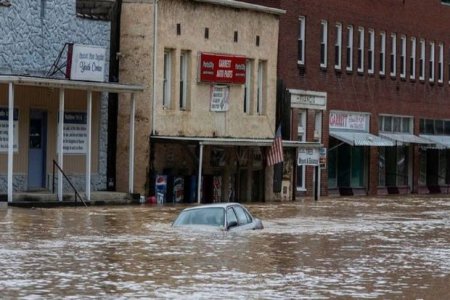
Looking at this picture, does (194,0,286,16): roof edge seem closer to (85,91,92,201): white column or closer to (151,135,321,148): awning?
(151,135,321,148): awning

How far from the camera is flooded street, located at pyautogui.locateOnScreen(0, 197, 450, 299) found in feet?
60.5

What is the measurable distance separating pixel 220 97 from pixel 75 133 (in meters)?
7.48

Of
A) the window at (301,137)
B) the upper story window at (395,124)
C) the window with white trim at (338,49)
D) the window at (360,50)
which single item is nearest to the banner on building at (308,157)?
the window at (301,137)

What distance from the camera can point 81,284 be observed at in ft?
61.0

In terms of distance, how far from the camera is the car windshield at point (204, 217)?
2886 cm

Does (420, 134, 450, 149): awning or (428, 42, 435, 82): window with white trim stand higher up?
(428, 42, 435, 82): window with white trim

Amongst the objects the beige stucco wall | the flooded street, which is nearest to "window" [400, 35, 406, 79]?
the beige stucco wall

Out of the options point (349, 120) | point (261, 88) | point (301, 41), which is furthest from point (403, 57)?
point (261, 88)

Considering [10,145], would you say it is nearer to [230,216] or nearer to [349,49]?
[230,216]

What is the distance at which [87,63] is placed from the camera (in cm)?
4122

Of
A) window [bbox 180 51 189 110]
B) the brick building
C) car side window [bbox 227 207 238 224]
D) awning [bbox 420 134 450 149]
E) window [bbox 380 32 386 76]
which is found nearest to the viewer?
car side window [bbox 227 207 238 224]

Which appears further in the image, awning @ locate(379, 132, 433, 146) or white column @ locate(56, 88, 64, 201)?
awning @ locate(379, 132, 433, 146)

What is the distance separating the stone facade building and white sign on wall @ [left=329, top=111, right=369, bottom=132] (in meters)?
7.82

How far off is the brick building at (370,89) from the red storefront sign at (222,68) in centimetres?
423
